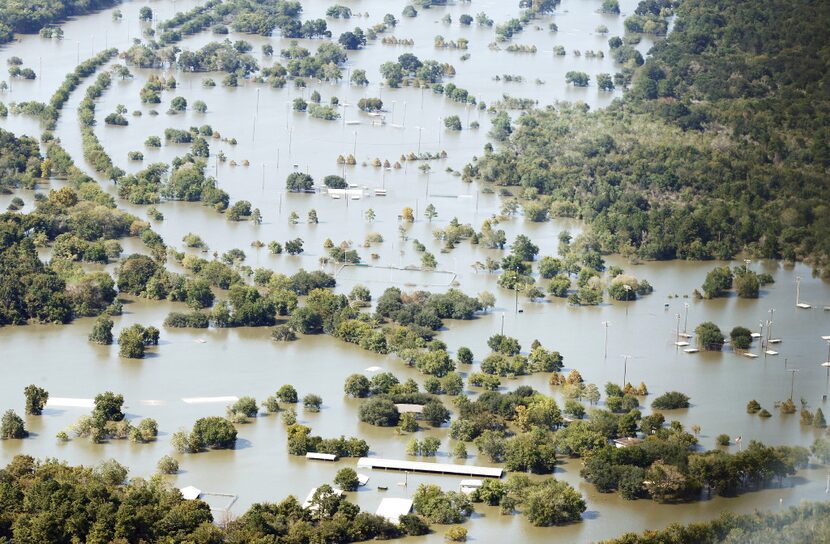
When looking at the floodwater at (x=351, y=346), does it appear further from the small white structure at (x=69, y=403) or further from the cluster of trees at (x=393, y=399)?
the small white structure at (x=69, y=403)

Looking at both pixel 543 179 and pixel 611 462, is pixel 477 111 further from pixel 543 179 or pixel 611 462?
pixel 611 462

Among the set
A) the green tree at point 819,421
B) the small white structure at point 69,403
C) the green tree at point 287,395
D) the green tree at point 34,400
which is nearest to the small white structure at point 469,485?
the green tree at point 287,395

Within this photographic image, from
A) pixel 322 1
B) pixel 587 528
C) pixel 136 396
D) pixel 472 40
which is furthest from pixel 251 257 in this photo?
pixel 322 1

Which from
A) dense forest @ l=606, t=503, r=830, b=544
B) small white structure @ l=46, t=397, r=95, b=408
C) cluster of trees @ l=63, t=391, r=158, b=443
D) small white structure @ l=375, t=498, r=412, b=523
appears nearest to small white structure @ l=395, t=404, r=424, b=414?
small white structure @ l=375, t=498, r=412, b=523


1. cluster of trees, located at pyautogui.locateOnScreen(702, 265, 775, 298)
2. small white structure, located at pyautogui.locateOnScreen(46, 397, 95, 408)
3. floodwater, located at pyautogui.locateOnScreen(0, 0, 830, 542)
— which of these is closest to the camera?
floodwater, located at pyautogui.locateOnScreen(0, 0, 830, 542)

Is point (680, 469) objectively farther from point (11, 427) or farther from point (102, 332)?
point (102, 332)

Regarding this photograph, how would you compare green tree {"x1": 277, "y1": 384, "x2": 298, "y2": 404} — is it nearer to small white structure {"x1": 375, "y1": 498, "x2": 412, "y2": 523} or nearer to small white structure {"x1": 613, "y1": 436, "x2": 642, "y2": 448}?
small white structure {"x1": 375, "y1": 498, "x2": 412, "y2": 523}

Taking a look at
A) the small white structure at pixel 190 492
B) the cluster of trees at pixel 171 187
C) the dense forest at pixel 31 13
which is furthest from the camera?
the dense forest at pixel 31 13
